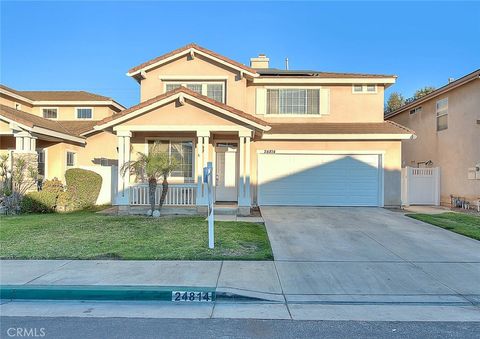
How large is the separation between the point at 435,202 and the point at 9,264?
17.3 meters

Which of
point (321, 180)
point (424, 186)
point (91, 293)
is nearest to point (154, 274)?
point (91, 293)

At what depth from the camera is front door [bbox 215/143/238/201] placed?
15.6m

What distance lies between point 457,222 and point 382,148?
4.65 m

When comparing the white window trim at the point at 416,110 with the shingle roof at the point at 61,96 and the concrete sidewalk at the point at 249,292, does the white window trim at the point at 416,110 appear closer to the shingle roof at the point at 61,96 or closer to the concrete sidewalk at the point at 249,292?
the concrete sidewalk at the point at 249,292

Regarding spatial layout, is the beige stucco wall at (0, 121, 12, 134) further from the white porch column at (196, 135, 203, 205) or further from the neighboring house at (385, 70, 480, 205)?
the neighboring house at (385, 70, 480, 205)

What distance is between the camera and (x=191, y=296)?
540cm

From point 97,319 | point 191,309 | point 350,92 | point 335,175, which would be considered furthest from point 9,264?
point 350,92

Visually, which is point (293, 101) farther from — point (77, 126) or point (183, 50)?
point (77, 126)

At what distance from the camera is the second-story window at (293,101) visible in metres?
16.8

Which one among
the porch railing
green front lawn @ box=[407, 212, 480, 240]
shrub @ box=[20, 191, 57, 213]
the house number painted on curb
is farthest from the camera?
shrub @ box=[20, 191, 57, 213]

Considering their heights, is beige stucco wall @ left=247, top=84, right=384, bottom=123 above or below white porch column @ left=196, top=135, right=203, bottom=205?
above

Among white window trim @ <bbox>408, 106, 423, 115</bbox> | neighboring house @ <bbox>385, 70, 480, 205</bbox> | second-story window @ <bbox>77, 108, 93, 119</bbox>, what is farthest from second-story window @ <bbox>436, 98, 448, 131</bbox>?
second-story window @ <bbox>77, 108, 93, 119</bbox>

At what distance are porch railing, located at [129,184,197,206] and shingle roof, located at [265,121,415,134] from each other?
4.16 meters

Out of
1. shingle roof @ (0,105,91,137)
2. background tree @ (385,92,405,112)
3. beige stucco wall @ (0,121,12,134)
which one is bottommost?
beige stucco wall @ (0,121,12,134)
